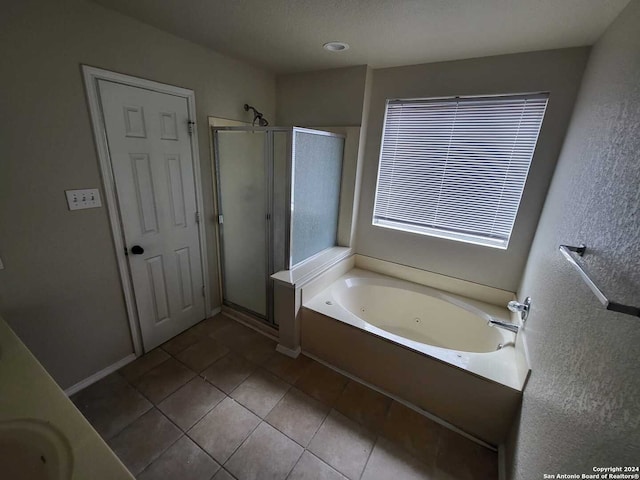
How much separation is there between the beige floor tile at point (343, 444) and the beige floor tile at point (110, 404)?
110 cm

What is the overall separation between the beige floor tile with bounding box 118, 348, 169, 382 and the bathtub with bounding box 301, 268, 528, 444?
1.12m

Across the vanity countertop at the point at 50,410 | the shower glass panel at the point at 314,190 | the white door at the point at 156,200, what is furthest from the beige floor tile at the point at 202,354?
A: the vanity countertop at the point at 50,410

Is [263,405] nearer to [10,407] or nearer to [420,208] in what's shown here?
[10,407]

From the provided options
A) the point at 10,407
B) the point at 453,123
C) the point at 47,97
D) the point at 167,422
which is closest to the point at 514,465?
the point at 167,422

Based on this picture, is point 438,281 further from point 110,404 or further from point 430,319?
point 110,404

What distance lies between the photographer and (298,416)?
165 cm

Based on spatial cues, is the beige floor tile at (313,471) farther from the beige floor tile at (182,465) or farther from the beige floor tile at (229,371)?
the beige floor tile at (229,371)

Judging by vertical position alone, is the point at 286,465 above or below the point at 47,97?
below

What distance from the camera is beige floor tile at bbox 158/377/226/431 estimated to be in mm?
1597

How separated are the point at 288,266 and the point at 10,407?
1511 millimetres

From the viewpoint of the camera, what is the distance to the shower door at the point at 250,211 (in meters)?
2.02

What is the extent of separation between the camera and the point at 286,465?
138 cm

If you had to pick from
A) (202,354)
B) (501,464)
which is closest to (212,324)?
(202,354)

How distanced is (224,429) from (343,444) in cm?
70
